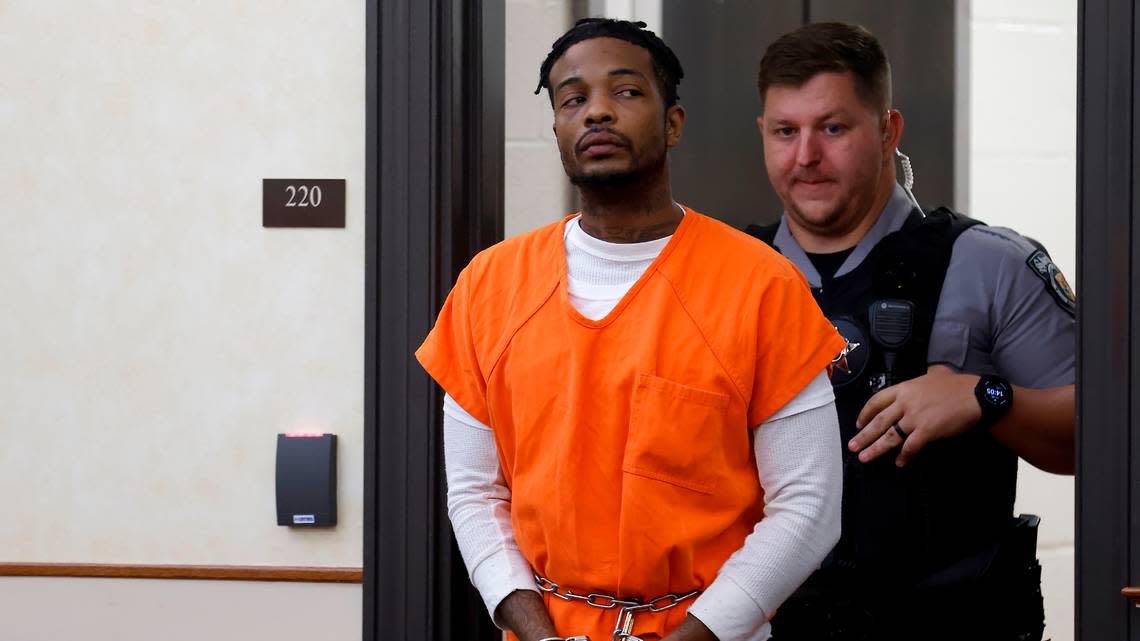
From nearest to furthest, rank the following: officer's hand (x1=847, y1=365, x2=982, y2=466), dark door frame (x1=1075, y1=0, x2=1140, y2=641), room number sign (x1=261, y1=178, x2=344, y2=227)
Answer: dark door frame (x1=1075, y1=0, x2=1140, y2=641) → officer's hand (x1=847, y1=365, x2=982, y2=466) → room number sign (x1=261, y1=178, x2=344, y2=227)

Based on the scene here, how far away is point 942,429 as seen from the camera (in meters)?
1.68

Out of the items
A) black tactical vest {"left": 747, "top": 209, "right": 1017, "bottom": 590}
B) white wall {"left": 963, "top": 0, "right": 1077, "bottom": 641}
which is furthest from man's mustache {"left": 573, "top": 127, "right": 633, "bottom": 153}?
white wall {"left": 963, "top": 0, "right": 1077, "bottom": 641}

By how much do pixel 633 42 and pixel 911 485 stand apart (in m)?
0.83

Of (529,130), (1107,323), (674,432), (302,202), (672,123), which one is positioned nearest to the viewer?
(674,432)

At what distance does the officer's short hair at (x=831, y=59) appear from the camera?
73.9 inches

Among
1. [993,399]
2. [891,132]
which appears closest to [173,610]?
[993,399]

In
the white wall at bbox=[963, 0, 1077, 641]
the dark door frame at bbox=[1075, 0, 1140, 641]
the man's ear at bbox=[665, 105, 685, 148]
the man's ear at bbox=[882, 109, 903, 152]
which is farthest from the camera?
the white wall at bbox=[963, 0, 1077, 641]

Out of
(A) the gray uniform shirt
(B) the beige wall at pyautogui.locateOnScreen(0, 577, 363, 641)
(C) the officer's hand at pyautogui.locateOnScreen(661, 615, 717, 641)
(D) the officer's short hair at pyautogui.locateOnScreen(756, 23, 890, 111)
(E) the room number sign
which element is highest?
(D) the officer's short hair at pyautogui.locateOnScreen(756, 23, 890, 111)

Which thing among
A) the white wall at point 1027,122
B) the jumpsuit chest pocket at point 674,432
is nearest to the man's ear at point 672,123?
the jumpsuit chest pocket at point 674,432

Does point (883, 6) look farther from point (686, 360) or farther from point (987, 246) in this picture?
point (686, 360)

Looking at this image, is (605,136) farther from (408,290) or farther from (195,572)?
(195,572)

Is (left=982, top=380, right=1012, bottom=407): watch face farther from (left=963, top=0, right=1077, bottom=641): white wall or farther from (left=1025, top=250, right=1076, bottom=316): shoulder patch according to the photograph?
(left=963, top=0, right=1077, bottom=641): white wall

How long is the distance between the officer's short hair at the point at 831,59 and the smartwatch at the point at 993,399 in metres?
0.50

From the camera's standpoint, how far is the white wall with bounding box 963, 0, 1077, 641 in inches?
116
